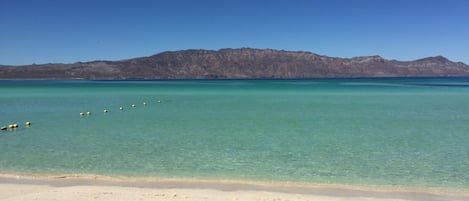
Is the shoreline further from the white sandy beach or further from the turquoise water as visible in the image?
the turquoise water

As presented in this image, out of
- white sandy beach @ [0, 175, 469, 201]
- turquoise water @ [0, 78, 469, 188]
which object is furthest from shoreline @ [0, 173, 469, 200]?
turquoise water @ [0, 78, 469, 188]

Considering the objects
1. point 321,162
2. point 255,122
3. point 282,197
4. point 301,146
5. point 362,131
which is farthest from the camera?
point 255,122

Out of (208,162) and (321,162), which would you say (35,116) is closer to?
(208,162)

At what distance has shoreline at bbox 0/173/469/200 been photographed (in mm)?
9797

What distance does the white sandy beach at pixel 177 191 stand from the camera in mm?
9273

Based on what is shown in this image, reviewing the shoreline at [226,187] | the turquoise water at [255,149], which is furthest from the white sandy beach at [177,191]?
the turquoise water at [255,149]

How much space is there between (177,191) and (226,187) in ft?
3.66

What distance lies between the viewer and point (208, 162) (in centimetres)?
1349

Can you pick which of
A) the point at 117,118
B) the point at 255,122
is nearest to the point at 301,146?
the point at 255,122

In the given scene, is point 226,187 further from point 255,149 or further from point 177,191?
point 255,149

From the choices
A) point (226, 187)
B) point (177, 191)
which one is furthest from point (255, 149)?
point (177, 191)

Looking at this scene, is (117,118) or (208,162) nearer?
(208,162)

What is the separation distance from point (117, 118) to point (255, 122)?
27.1 ft

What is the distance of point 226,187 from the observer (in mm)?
10414
